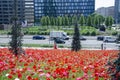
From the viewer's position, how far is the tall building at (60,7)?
158250 mm

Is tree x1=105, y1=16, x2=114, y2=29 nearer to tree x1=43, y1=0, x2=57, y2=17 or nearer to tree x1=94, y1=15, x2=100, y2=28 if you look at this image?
tree x1=94, y1=15, x2=100, y2=28

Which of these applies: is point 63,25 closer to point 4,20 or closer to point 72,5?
point 4,20

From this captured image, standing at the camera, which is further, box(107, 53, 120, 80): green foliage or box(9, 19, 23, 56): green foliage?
box(9, 19, 23, 56): green foliage

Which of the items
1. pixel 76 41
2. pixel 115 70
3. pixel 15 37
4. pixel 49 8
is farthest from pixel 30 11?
pixel 115 70

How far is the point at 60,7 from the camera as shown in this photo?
531ft

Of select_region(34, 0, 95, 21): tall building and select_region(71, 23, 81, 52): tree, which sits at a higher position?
select_region(34, 0, 95, 21): tall building

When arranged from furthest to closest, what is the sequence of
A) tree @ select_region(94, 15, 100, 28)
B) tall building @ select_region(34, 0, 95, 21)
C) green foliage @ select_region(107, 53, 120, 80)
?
tall building @ select_region(34, 0, 95, 21)
tree @ select_region(94, 15, 100, 28)
green foliage @ select_region(107, 53, 120, 80)

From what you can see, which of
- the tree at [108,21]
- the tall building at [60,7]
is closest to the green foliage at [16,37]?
the tree at [108,21]

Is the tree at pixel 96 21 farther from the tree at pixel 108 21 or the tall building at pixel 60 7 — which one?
the tall building at pixel 60 7

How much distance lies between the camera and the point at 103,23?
329ft

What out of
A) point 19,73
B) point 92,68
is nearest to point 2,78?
point 19,73

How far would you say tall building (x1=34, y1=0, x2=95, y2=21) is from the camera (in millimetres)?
158250

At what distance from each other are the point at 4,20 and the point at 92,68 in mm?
129747

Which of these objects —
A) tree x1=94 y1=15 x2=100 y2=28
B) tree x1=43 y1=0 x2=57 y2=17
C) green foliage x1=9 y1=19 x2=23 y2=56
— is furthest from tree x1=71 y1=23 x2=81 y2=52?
tree x1=43 y1=0 x2=57 y2=17
